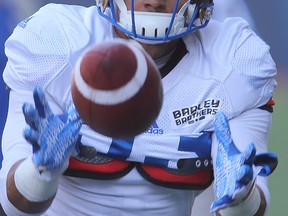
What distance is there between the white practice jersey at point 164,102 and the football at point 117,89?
319 millimetres

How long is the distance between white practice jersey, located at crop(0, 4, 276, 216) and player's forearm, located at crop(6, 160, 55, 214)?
0.23ft

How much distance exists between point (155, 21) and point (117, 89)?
1.31 ft

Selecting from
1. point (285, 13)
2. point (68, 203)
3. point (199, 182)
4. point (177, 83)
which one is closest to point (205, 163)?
point (199, 182)

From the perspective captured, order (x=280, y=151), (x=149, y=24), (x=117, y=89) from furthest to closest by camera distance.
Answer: (x=280, y=151)
(x=149, y=24)
(x=117, y=89)

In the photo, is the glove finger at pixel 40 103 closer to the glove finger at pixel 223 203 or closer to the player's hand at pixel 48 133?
the player's hand at pixel 48 133

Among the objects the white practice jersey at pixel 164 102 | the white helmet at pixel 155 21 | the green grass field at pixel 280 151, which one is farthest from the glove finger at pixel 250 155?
the green grass field at pixel 280 151

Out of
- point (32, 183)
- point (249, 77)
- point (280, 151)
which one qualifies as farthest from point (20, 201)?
point (280, 151)

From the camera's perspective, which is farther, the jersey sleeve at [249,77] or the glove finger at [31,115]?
the jersey sleeve at [249,77]

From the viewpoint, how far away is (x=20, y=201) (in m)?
1.62

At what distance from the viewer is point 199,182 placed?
180 cm

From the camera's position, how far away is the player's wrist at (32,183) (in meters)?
1.55

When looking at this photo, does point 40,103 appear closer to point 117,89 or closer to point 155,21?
point 117,89

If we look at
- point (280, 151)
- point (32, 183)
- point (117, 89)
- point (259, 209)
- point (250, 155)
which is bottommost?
point (280, 151)

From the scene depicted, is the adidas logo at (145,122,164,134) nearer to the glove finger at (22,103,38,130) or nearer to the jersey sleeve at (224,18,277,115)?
the jersey sleeve at (224,18,277,115)
